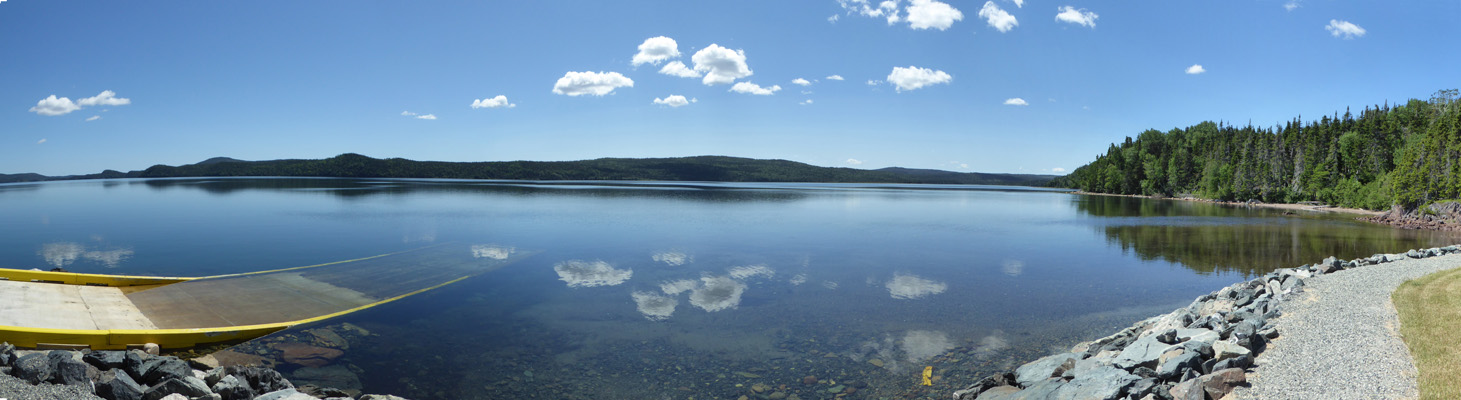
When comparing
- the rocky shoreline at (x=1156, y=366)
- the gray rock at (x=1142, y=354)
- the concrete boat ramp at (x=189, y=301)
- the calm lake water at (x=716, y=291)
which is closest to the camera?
the rocky shoreline at (x=1156, y=366)

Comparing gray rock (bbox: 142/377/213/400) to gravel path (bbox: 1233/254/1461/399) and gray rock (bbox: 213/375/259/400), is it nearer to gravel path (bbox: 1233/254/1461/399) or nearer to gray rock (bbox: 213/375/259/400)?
gray rock (bbox: 213/375/259/400)

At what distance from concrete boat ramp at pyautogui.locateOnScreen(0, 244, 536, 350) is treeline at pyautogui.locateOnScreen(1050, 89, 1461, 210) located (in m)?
73.6

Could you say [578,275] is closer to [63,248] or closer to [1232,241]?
[63,248]

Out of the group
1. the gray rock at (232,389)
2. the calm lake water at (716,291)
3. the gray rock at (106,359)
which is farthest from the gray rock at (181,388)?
the calm lake water at (716,291)

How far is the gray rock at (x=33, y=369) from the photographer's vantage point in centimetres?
761

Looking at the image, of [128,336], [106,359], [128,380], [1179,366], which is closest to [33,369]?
[106,359]

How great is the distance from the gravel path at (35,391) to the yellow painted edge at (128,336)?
3.05m

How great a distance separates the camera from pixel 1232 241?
32156 mm

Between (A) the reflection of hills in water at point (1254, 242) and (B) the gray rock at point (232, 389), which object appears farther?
(A) the reflection of hills in water at point (1254, 242)

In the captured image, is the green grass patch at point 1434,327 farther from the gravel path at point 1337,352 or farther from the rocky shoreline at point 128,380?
the rocky shoreline at point 128,380

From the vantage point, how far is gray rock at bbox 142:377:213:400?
7668 mm

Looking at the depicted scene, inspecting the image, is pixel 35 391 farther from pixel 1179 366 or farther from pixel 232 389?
pixel 1179 366

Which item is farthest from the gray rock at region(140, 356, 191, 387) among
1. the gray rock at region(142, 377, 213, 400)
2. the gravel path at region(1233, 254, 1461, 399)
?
the gravel path at region(1233, 254, 1461, 399)

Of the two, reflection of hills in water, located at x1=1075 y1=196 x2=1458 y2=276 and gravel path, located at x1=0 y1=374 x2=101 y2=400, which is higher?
gravel path, located at x1=0 y1=374 x2=101 y2=400
